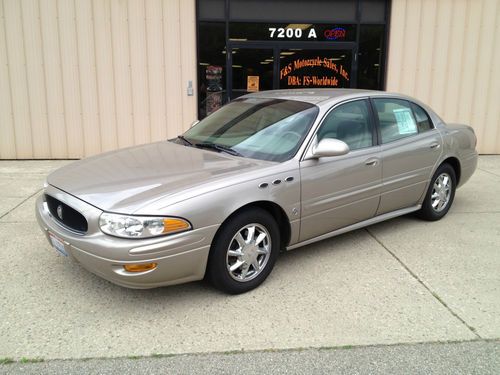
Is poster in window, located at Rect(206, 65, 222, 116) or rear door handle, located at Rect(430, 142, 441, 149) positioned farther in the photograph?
poster in window, located at Rect(206, 65, 222, 116)

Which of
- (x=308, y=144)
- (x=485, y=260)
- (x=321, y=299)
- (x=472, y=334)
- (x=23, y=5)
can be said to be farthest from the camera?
(x=23, y=5)

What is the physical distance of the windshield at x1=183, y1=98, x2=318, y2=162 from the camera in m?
4.09

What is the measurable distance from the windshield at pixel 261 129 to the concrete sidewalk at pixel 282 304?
3.56ft

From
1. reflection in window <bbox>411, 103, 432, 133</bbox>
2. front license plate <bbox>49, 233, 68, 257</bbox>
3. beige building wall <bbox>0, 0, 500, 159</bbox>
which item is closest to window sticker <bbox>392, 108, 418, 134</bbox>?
reflection in window <bbox>411, 103, 432, 133</bbox>

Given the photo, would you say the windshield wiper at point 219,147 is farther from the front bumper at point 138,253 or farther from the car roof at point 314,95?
the front bumper at point 138,253

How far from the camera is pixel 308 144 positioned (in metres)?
4.04

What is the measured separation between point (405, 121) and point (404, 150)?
42 cm

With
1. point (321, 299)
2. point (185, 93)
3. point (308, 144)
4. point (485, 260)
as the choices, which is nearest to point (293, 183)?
point (308, 144)

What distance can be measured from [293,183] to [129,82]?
6.14m

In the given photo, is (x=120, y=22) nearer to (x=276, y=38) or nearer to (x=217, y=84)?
(x=217, y=84)

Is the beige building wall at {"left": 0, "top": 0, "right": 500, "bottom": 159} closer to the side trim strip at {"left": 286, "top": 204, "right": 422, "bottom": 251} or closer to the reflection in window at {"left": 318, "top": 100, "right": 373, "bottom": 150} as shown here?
the reflection in window at {"left": 318, "top": 100, "right": 373, "bottom": 150}

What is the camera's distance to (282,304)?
355 centimetres

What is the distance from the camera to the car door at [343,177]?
402cm

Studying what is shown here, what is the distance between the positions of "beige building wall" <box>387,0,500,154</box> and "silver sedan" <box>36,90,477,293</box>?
4.67 metres
